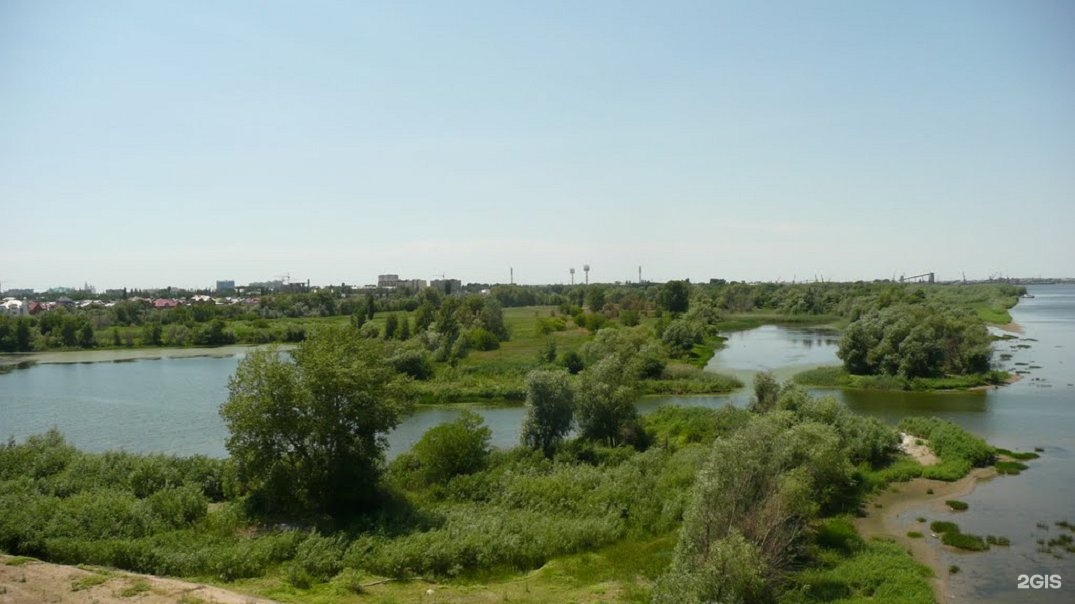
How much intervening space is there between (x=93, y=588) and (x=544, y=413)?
1801 cm

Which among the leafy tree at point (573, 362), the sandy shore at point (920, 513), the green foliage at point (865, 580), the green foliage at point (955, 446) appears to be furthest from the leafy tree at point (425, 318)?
the green foliage at point (865, 580)

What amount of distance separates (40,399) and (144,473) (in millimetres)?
29466

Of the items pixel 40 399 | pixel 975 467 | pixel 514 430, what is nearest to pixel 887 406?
pixel 975 467

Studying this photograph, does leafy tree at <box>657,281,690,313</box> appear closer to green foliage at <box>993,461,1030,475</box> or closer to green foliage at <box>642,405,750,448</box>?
green foliage at <box>642,405,750,448</box>

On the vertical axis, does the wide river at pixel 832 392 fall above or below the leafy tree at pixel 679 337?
below

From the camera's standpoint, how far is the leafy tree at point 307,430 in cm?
2183

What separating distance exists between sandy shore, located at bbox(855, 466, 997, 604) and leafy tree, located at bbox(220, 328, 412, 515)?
1591cm

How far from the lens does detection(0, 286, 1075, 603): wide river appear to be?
19.0m

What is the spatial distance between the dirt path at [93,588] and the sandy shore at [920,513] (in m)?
16.7

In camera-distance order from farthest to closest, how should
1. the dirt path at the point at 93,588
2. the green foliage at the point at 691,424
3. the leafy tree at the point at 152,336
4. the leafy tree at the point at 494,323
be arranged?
the leafy tree at the point at 152,336 < the leafy tree at the point at 494,323 < the green foliage at the point at 691,424 < the dirt path at the point at 93,588

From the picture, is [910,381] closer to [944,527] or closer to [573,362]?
[573,362]

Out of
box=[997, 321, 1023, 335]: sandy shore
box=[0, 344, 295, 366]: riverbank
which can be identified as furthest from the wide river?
box=[997, 321, 1023, 335]: sandy shore

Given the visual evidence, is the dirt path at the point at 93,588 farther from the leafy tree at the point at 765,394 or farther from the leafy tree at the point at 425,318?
the leafy tree at the point at 425,318

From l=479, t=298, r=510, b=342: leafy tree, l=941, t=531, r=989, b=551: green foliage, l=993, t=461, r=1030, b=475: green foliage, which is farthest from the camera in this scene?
l=479, t=298, r=510, b=342: leafy tree
